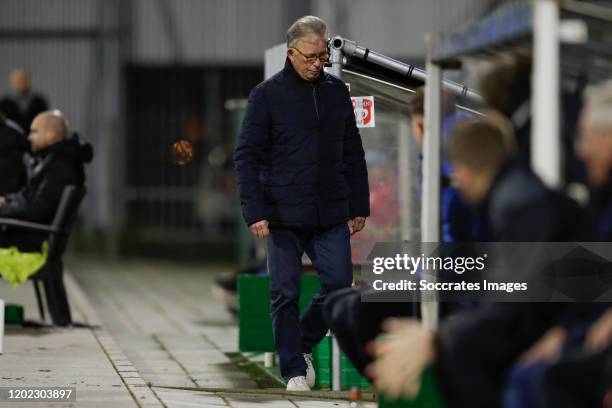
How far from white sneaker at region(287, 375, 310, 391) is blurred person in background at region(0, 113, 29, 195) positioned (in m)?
4.21

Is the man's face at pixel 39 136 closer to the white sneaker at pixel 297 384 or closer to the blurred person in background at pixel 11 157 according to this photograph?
the blurred person in background at pixel 11 157

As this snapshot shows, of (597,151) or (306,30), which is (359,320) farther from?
(306,30)

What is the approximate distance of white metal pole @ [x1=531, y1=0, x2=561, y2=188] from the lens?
4504mm

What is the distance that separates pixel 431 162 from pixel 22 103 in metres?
10.8

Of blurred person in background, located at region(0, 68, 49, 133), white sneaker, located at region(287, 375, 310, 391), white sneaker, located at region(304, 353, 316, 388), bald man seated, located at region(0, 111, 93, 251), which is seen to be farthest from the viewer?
blurred person in background, located at region(0, 68, 49, 133)

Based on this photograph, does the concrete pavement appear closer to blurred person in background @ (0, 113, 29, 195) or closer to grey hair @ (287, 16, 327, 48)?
blurred person in background @ (0, 113, 29, 195)

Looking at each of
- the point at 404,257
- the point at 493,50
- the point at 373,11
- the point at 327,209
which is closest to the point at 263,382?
the point at 327,209

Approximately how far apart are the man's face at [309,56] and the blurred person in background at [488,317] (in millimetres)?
3002

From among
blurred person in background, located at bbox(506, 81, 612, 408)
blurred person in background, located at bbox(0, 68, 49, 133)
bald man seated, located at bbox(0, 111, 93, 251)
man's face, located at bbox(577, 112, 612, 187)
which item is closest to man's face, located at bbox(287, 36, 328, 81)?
blurred person in background, located at bbox(506, 81, 612, 408)

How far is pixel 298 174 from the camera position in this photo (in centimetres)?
773

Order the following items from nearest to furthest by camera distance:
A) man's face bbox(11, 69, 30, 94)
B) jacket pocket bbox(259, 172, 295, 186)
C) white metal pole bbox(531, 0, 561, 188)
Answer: white metal pole bbox(531, 0, 561, 188) → jacket pocket bbox(259, 172, 295, 186) → man's face bbox(11, 69, 30, 94)

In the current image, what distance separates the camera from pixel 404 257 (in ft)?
20.9

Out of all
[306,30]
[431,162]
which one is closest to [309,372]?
[306,30]

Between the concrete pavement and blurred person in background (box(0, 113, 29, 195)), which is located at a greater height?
blurred person in background (box(0, 113, 29, 195))
